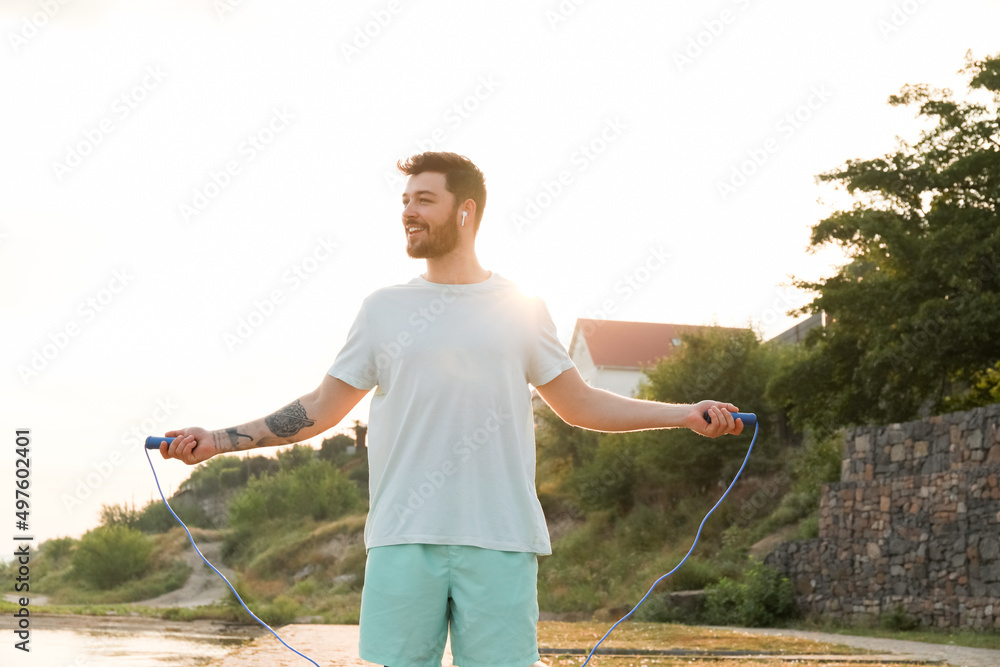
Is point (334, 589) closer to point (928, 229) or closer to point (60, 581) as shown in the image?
point (60, 581)

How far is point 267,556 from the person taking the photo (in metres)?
40.6

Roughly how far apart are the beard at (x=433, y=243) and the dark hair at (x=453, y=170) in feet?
0.30

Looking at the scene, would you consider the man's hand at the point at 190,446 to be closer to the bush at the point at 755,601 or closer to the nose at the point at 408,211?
the nose at the point at 408,211

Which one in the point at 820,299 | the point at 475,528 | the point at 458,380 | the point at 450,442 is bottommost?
the point at 475,528

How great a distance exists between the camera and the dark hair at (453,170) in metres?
2.73

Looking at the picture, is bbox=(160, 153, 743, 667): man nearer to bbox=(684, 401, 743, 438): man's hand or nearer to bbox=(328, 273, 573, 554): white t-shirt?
bbox=(328, 273, 573, 554): white t-shirt

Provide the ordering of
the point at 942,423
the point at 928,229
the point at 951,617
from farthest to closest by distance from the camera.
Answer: the point at 928,229 → the point at 942,423 → the point at 951,617

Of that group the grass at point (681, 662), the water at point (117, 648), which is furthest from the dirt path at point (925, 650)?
the water at point (117, 648)

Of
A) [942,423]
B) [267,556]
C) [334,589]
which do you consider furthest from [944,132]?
[267,556]

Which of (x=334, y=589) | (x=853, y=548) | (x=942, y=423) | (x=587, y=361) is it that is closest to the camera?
(x=942, y=423)

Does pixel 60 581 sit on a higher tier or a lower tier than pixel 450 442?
lower

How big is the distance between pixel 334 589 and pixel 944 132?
22.0m

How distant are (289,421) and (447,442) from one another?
1.85 ft

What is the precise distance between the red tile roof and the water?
3469cm
